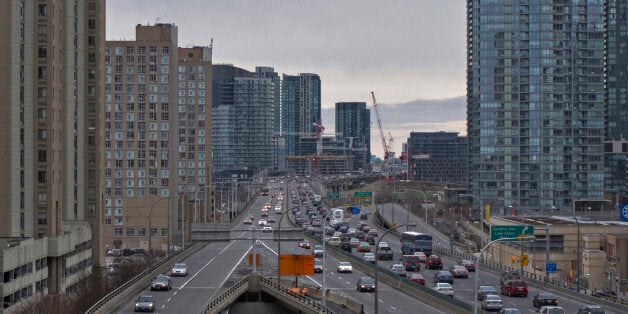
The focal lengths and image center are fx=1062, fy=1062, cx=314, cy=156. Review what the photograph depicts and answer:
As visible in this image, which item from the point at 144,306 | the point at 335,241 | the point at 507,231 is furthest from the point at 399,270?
the point at 335,241

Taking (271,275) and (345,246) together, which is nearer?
(271,275)

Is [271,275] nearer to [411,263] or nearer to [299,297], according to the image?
[411,263]

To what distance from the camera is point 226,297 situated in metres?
80.9

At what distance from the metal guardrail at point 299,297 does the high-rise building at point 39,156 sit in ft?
59.4

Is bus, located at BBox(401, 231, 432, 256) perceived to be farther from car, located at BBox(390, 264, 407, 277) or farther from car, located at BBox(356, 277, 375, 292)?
car, located at BBox(356, 277, 375, 292)

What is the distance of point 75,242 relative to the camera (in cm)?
10031

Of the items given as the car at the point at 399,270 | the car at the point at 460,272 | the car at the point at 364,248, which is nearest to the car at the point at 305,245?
the car at the point at 364,248

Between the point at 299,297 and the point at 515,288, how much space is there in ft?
59.1

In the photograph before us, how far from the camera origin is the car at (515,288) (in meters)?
86.4

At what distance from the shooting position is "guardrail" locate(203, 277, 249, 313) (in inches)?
2916

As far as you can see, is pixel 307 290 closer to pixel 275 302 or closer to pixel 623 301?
pixel 275 302

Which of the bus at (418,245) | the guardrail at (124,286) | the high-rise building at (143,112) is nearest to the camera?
the guardrail at (124,286)

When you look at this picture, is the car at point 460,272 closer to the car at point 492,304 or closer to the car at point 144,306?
the car at point 492,304

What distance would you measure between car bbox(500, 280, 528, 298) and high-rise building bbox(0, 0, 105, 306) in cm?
3804
